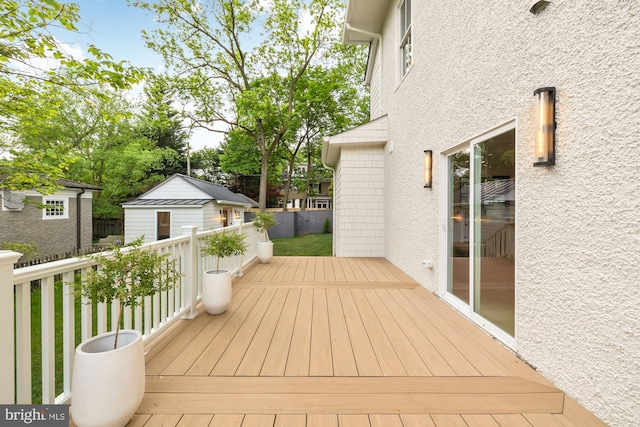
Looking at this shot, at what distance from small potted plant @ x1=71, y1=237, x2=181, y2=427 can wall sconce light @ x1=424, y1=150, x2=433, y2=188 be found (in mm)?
3409

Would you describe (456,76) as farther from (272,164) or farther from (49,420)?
(272,164)

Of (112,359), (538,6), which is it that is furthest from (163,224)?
(538,6)

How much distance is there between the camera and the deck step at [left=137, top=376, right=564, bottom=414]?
1.74 m

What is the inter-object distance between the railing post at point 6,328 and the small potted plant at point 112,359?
0.23 m

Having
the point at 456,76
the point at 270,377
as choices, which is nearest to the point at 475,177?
the point at 456,76

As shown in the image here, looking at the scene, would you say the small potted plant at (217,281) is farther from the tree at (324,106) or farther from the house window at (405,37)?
the tree at (324,106)

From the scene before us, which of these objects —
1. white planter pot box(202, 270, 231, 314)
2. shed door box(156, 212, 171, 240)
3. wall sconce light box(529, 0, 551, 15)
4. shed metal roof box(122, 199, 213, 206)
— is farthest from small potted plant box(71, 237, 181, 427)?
shed door box(156, 212, 171, 240)

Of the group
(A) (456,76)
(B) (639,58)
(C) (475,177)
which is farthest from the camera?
(A) (456,76)

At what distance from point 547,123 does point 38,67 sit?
653 centimetres

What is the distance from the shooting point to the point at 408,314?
3219 millimetres

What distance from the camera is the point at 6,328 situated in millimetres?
1293

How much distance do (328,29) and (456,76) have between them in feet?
34.5

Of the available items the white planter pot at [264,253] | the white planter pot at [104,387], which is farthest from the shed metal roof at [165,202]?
the white planter pot at [104,387]

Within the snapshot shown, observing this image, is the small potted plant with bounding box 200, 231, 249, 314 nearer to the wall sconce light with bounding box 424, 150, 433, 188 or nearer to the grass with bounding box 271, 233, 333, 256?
the wall sconce light with bounding box 424, 150, 433, 188
